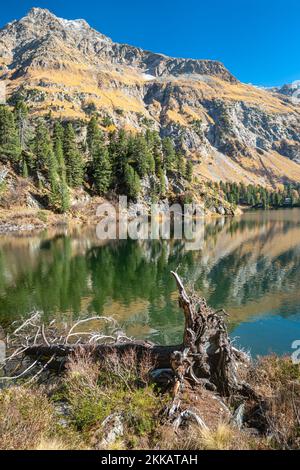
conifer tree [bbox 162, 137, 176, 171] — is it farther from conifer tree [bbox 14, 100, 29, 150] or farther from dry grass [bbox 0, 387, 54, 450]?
dry grass [bbox 0, 387, 54, 450]

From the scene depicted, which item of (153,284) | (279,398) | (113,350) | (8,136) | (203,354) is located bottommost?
(153,284)

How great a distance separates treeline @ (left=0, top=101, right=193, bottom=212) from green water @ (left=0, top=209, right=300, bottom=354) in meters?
40.1

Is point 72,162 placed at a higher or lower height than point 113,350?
higher

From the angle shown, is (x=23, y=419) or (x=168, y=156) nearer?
(x=23, y=419)

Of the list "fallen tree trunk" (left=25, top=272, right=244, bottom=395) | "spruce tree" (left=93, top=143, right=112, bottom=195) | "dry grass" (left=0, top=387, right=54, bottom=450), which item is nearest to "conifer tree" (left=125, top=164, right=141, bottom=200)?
"spruce tree" (left=93, top=143, right=112, bottom=195)

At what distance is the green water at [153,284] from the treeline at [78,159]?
4008 cm

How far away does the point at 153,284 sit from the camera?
142 ft

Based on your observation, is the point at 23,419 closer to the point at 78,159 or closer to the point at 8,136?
the point at 8,136

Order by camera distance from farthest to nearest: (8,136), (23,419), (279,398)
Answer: (8,136), (279,398), (23,419)

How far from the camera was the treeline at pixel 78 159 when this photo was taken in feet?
353

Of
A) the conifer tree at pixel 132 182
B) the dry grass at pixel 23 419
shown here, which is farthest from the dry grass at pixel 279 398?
the conifer tree at pixel 132 182

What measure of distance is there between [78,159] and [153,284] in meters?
88.9

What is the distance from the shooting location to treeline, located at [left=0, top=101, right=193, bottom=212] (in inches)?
4237

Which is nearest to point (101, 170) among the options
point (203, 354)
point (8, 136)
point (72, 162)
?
point (72, 162)
